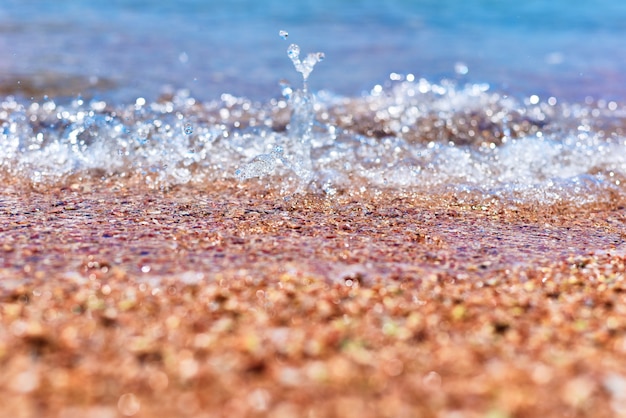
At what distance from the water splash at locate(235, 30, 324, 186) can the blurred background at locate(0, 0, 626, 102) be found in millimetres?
936

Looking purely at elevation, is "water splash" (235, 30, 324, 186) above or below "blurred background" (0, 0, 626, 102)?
Answer: below

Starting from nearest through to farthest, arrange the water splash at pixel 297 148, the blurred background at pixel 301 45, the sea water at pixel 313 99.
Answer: the water splash at pixel 297 148 → the sea water at pixel 313 99 → the blurred background at pixel 301 45

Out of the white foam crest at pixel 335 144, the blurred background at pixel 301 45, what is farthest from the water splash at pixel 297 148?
the blurred background at pixel 301 45

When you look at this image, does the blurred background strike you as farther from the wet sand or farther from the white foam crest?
the wet sand

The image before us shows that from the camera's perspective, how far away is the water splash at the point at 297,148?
3.17 metres

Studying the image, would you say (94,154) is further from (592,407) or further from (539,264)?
(592,407)

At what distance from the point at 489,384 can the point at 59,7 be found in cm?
733

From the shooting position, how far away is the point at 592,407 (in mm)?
1426

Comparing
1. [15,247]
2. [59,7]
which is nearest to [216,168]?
[15,247]

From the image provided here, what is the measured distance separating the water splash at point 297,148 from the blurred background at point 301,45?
3.07 ft

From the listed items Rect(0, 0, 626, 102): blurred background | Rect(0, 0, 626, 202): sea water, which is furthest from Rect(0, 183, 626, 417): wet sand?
Rect(0, 0, 626, 102): blurred background

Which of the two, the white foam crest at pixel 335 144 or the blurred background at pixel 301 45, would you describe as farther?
the blurred background at pixel 301 45

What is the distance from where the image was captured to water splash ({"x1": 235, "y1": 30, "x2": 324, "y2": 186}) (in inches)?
125

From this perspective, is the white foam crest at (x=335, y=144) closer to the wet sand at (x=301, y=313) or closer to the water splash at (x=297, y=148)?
the water splash at (x=297, y=148)
